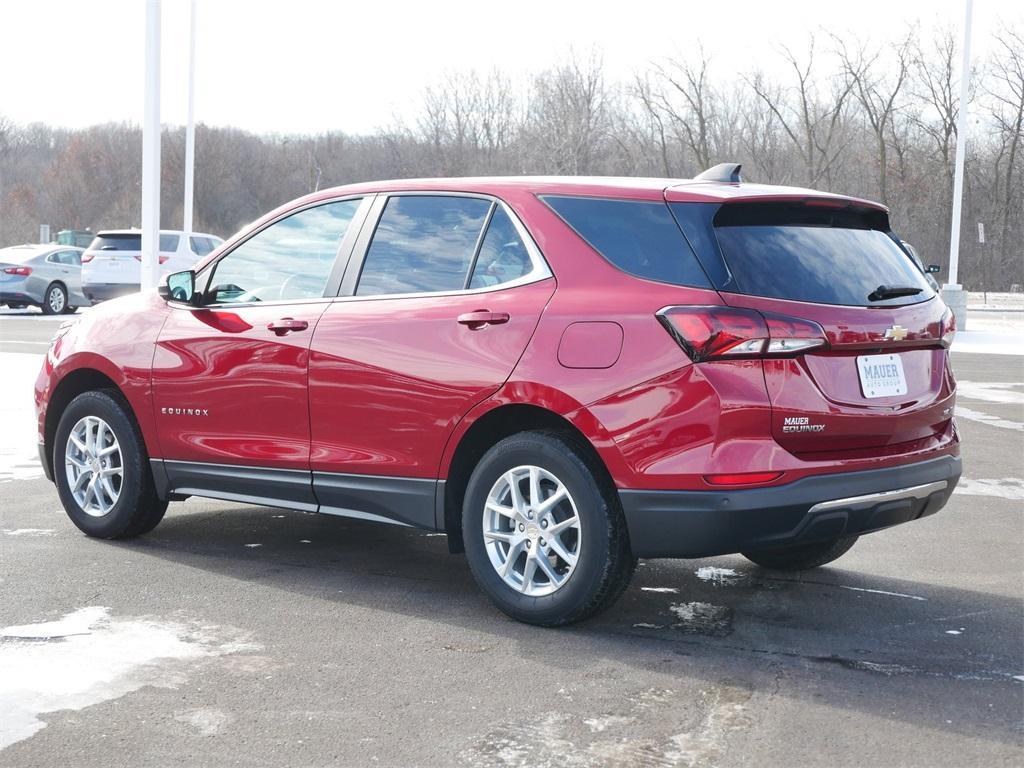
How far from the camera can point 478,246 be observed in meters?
5.25

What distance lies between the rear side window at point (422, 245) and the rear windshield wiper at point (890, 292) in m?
1.59

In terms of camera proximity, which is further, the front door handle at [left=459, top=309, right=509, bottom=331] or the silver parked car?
the silver parked car

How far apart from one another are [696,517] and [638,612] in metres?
0.89

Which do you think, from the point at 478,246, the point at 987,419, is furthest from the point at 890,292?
the point at 987,419

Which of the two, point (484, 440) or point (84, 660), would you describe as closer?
point (84, 660)

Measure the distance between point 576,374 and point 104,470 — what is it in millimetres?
2988

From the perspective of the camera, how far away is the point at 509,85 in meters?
62.1

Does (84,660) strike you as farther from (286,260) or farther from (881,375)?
(881,375)

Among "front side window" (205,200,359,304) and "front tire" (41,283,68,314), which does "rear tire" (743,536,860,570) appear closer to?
"front side window" (205,200,359,304)

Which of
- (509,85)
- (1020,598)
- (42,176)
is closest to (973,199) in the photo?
(509,85)

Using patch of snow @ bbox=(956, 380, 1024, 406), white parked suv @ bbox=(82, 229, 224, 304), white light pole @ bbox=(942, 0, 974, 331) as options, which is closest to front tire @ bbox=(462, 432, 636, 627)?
patch of snow @ bbox=(956, 380, 1024, 406)

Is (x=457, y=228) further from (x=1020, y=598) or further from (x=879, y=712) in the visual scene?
(x=1020, y=598)

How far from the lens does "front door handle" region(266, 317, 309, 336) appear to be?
18.5ft

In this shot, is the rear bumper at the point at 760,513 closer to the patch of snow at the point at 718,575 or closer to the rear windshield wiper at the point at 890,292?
the rear windshield wiper at the point at 890,292
